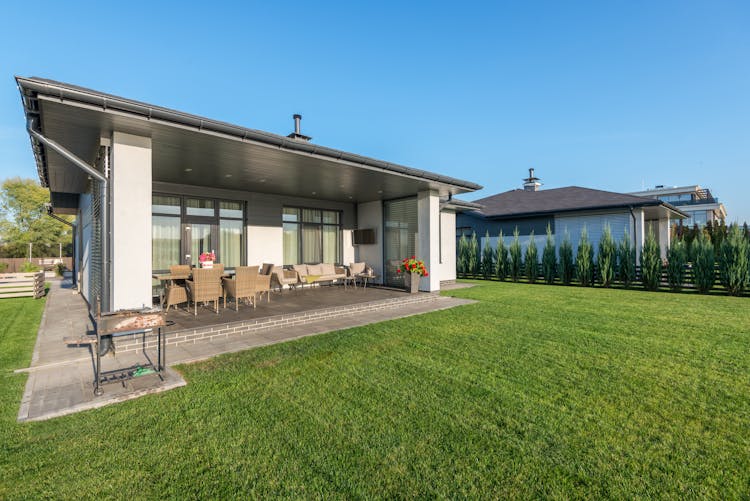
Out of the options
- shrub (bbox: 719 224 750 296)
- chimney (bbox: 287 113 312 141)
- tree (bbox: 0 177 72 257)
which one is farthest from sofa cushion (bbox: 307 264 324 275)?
tree (bbox: 0 177 72 257)

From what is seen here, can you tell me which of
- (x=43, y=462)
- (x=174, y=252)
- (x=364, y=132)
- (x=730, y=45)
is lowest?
(x=43, y=462)

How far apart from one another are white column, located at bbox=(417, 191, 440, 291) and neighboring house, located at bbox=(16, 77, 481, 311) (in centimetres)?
3

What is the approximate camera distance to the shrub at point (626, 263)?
11680mm

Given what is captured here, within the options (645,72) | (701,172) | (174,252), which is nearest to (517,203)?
(645,72)

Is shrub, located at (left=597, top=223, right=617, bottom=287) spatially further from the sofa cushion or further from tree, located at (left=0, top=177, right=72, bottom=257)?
tree, located at (left=0, top=177, right=72, bottom=257)

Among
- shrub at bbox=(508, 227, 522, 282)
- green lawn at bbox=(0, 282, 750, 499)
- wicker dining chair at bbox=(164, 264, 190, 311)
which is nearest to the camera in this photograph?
green lawn at bbox=(0, 282, 750, 499)

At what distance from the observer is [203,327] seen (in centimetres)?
514

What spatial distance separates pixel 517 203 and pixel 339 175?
12826 mm

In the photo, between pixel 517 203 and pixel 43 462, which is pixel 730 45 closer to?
pixel 517 203

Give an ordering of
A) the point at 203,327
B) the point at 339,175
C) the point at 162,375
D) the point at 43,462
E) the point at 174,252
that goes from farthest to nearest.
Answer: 1. the point at 174,252
2. the point at 339,175
3. the point at 203,327
4. the point at 162,375
5. the point at 43,462

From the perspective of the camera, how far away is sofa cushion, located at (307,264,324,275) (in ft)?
32.9

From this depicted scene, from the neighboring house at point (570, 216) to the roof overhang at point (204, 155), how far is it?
25.0ft

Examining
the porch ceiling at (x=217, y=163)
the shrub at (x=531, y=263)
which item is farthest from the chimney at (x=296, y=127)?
the shrub at (x=531, y=263)

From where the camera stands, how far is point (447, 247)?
12586mm
